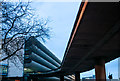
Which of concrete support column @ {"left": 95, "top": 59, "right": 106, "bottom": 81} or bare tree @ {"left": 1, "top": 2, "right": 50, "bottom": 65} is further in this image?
concrete support column @ {"left": 95, "top": 59, "right": 106, "bottom": 81}

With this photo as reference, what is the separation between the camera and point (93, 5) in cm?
762

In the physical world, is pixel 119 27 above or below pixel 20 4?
below

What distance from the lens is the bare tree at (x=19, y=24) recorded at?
10.4 m

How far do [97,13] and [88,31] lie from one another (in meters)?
3.01

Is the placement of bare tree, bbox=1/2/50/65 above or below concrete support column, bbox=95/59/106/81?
above

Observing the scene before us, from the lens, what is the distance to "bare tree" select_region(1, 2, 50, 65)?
10391 millimetres

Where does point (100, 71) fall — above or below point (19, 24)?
below

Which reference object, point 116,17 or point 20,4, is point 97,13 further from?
point 20,4

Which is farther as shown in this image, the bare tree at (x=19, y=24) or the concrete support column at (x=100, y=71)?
the concrete support column at (x=100, y=71)

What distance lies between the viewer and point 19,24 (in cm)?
1165

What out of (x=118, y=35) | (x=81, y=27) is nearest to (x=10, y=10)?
(x=81, y=27)

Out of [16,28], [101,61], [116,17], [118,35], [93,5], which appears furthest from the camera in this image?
[101,61]

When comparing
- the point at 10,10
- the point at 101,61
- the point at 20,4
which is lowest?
the point at 101,61

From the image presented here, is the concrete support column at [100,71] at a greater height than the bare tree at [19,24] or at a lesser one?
lesser
